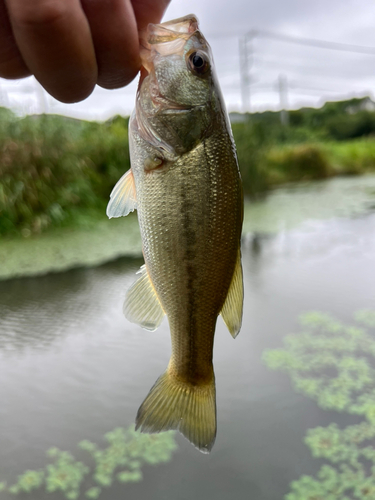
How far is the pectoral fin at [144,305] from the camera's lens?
2.77 ft

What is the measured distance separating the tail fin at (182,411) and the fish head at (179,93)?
455 mm

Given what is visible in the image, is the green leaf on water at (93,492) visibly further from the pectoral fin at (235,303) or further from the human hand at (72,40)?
the human hand at (72,40)

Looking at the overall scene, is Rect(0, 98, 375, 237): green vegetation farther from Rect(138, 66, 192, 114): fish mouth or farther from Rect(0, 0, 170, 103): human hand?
Rect(0, 0, 170, 103): human hand

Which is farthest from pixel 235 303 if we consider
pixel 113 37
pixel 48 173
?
pixel 48 173

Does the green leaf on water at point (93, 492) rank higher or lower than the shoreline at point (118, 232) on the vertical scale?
lower

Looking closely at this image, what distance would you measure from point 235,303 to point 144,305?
0.58 ft

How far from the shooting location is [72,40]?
0.47 metres

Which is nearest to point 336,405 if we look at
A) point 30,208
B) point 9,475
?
point 9,475

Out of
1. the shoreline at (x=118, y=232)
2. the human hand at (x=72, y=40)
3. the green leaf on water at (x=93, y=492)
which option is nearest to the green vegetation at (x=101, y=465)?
the green leaf on water at (x=93, y=492)

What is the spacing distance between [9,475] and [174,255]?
1.43 m

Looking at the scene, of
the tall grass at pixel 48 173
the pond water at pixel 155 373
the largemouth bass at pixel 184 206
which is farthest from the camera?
the tall grass at pixel 48 173

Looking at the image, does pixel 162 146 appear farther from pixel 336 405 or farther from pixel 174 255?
pixel 336 405

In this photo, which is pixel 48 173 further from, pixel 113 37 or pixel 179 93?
pixel 113 37

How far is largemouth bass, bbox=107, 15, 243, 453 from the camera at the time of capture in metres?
0.74
